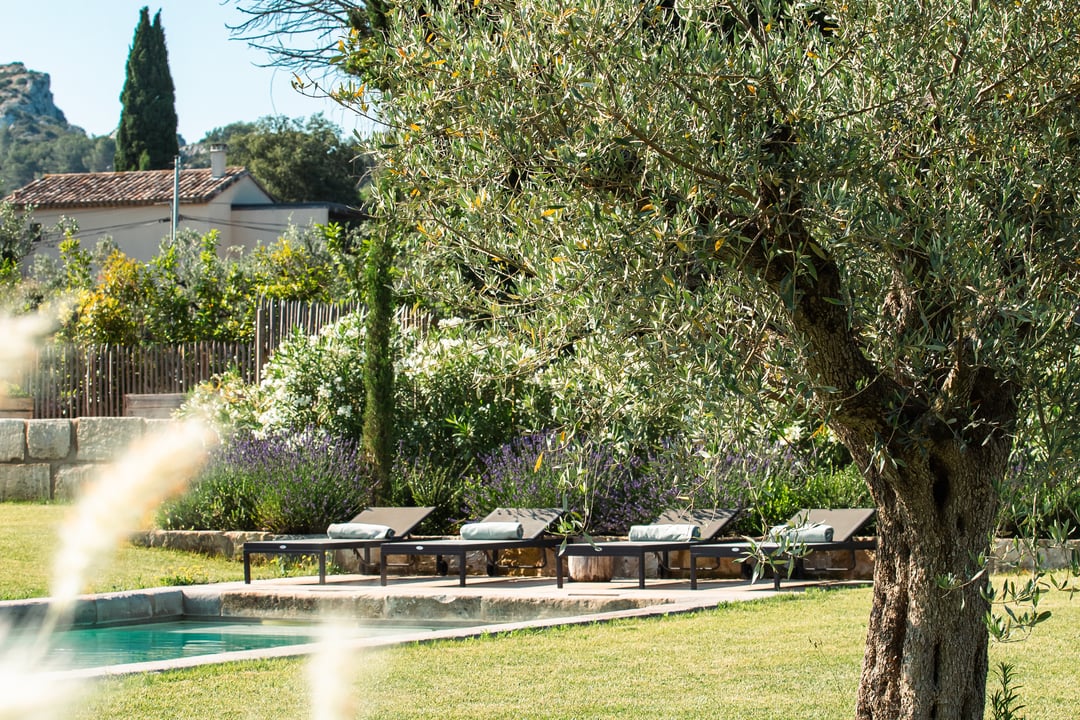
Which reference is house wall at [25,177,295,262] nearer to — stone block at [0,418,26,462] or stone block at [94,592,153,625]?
stone block at [0,418,26,462]

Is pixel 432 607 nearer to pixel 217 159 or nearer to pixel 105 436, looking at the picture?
pixel 105 436

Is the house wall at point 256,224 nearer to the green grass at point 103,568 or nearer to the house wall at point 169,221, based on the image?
the house wall at point 169,221

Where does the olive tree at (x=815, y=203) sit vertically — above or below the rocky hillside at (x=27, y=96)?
below

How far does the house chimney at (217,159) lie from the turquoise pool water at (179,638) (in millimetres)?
40114

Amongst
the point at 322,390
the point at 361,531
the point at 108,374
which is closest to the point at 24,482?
the point at 108,374

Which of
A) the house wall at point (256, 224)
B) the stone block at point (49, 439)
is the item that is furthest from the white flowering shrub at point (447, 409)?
the house wall at point (256, 224)

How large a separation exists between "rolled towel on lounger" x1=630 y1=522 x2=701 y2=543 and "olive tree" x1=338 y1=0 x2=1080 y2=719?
6.70 m

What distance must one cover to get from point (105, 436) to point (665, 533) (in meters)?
9.33

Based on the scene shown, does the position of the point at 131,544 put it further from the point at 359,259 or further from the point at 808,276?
the point at 808,276

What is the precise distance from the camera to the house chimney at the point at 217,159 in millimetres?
47531

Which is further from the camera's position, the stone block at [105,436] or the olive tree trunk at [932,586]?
the stone block at [105,436]

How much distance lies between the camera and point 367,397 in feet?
44.8

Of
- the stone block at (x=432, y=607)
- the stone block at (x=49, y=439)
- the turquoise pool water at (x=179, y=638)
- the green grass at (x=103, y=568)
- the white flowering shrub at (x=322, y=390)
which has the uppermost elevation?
the white flowering shrub at (x=322, y=390)

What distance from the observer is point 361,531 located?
38.3 ft
